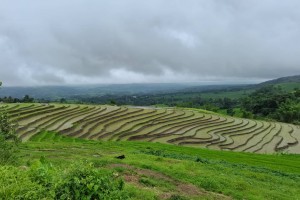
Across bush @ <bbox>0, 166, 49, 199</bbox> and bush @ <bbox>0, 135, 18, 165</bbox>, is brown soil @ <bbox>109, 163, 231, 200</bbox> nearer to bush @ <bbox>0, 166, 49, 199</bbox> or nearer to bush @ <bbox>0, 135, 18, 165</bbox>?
bush @ <bbox>0, 135, 18, 165</bbox>

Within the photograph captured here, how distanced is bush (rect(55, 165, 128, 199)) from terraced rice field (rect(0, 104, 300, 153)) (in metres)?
24.9

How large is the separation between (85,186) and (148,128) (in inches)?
1425

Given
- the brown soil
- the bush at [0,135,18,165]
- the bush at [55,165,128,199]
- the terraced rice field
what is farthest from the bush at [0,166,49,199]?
A: the terraced rice field

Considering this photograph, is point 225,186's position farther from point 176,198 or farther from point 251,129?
point 251,129

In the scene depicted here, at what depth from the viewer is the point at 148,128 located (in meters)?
41.9

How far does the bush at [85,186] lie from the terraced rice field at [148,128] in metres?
24.9

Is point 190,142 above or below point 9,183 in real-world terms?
below

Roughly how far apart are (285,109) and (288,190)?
83553 millimetres

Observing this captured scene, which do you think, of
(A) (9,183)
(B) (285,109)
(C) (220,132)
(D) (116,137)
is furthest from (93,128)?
(B) (285,109)

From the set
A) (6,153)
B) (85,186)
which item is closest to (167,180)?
(6,153)

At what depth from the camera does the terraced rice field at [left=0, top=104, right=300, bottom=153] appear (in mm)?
35125

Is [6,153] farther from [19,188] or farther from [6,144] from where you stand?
[19,188]

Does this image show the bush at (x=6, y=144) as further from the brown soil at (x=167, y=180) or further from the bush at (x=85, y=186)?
the bush at (x=85, y=186)

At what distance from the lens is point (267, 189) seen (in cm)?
1422
